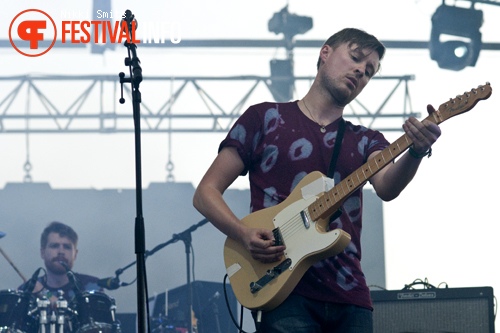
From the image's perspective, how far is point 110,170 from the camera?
28.7ft

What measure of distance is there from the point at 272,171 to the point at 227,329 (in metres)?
4.30

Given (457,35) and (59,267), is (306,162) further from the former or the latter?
(457,35)

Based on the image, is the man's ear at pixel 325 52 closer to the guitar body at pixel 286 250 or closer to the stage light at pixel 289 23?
the guitar body at pixel 286 250

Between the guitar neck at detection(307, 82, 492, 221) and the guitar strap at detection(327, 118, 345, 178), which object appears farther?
the guitar strap at detection(327, 118, 345, 178)

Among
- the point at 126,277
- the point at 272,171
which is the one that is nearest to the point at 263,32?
the point at 126,277

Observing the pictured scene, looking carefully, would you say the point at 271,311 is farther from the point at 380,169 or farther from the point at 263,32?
the point at 263,32

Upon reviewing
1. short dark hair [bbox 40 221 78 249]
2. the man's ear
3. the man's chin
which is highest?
short dark hair [bbox 40 221 78 249]

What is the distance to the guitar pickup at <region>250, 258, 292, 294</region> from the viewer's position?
2875 millimetres

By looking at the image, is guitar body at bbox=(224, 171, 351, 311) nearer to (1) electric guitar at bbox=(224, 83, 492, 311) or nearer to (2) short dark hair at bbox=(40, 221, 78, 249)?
(1) electric guitar at bbox=(224, 83, 492, 311)

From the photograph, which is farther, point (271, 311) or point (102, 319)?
point (102, 319)

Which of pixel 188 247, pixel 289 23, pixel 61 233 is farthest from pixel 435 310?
pixel 289 23

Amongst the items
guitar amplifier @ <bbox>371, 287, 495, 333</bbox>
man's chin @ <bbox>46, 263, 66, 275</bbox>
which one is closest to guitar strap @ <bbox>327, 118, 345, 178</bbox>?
guitar amplifier @ <bbox>371, 287, 495, 333</bbox>

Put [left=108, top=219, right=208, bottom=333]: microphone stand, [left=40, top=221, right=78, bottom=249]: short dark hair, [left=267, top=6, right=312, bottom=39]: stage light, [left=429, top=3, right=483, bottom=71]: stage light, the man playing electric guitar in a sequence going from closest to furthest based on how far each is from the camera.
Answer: the man playing electric guitar, [left=108, top=219, right=208, bottom=333]: microphone stand, [left=40, top=221, right=78, bottom=249]: short dark hair, [left=429, top=3, right=483, bottom=71]: stage light, [left=267, top=6, right=312, bottom=39]: stage light

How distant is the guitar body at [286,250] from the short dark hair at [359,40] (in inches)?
23.3
